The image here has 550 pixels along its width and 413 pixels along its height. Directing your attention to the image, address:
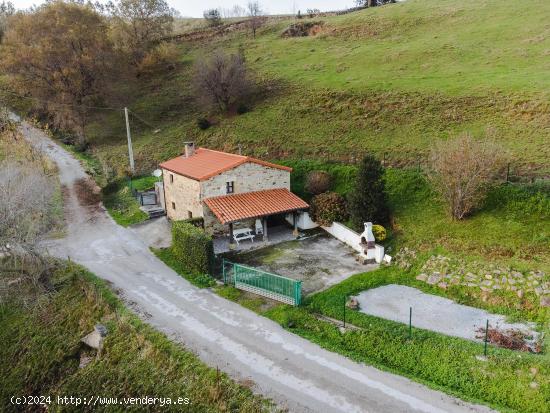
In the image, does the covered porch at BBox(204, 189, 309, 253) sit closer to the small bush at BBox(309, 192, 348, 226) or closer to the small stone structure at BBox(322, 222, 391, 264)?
the small bush at BBox(309, 192, 348, 226)

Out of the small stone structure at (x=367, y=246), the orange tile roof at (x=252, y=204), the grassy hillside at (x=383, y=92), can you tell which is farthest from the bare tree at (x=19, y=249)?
the grassy hillside at (x=383, y=92)

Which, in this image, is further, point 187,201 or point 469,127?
point 469,127

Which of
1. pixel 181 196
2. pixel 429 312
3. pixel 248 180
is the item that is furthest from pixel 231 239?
pixel 429 312

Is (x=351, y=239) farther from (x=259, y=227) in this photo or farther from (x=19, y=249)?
(x=19, y=249)

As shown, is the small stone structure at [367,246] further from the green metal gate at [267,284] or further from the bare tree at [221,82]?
the bare tree at [221,82]

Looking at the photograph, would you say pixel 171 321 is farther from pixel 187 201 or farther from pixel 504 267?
pixel 504 267

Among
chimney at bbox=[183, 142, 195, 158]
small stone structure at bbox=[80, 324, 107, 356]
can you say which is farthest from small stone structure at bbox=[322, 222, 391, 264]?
chimney at bbox=[183, 142, 195, 158]

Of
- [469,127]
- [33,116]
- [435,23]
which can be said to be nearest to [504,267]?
[469,127]
